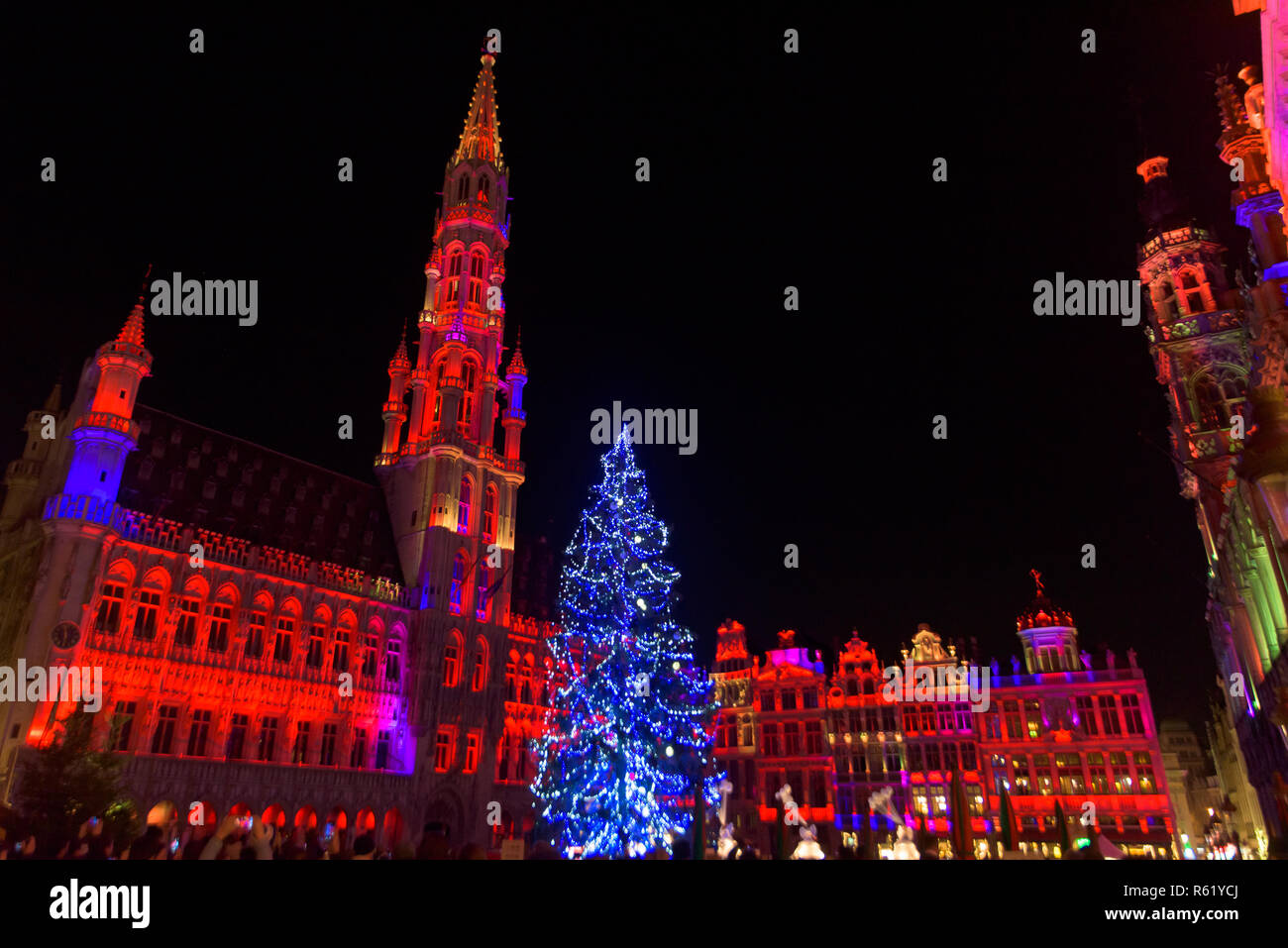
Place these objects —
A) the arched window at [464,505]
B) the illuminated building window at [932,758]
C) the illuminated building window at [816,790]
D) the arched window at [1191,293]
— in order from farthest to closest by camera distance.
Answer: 1. the illuminated building window at [816,790]
2. the illuminated building window at [932,758]
3. the arched window at [464,505]
4. the arched window at [1191,293]

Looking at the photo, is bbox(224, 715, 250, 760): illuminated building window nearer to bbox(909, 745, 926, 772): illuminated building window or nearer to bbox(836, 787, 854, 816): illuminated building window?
bbox(836, 787, 854, 816): illuminated building window

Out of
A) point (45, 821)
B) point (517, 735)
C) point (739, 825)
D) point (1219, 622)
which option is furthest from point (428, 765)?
point (1219, 622)

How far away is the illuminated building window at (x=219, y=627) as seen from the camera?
33.1m

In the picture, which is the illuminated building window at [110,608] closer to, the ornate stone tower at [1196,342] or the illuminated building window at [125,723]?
the illuminated building window at [125,723]

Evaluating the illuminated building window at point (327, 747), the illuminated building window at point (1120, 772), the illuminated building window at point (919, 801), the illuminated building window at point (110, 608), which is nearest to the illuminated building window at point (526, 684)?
the illuminated building window at point (327, 747)

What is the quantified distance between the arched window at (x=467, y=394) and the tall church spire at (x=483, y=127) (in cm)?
1773

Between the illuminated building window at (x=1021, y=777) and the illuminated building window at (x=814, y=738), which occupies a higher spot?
the illuminated building window at (x=814, y=738)

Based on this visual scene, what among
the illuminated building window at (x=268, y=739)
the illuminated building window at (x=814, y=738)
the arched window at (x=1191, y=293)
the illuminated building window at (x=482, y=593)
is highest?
the arched window at (x=1191, y=293)

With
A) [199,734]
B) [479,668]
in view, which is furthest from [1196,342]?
[199,734]

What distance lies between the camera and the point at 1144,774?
158ft

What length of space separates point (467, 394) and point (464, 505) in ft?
24.9
